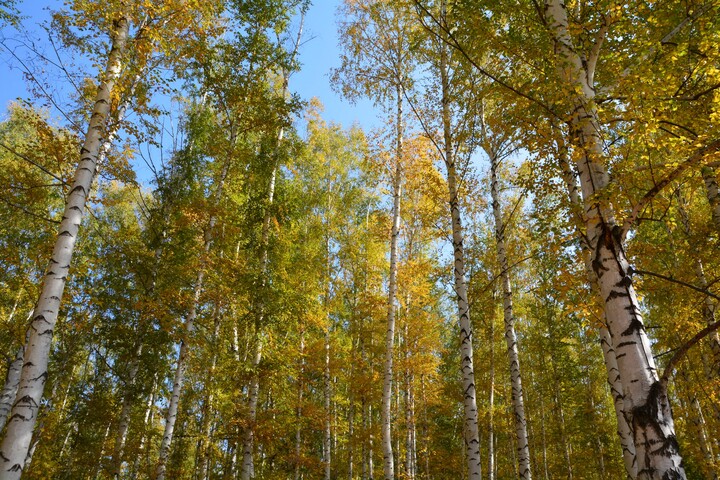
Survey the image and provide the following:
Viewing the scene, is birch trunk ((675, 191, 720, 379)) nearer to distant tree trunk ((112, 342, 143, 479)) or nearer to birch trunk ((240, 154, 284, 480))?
birch trunk ((240, 154, 284, 480))

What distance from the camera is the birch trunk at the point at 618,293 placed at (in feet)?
8.57

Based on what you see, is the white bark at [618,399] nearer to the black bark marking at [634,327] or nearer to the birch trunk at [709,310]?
the black bark marking at [634,327]

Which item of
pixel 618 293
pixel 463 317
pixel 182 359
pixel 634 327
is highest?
pixel 463 317

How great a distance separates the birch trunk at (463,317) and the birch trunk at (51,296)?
14.7 ft

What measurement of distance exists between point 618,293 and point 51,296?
5.35 metres

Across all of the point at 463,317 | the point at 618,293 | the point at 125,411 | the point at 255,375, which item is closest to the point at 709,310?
the point at 463,317

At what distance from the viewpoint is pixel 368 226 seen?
1830 cm

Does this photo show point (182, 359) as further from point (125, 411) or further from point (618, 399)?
point (618, 399)

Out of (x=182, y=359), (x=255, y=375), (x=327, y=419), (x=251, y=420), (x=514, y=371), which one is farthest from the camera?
(x=327, y=419)

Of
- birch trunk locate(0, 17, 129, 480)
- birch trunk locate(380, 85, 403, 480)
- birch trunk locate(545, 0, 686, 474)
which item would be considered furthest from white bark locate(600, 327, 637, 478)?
birch trunk locate(0, 17, 129, 480)

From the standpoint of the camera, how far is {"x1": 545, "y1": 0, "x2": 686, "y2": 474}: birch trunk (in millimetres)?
2613

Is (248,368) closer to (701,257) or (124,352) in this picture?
(124,352)

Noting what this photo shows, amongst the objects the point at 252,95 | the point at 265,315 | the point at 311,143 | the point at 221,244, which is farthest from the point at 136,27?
the point at 311,143

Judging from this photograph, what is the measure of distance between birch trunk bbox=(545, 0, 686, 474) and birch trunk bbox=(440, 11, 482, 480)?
2260mm
